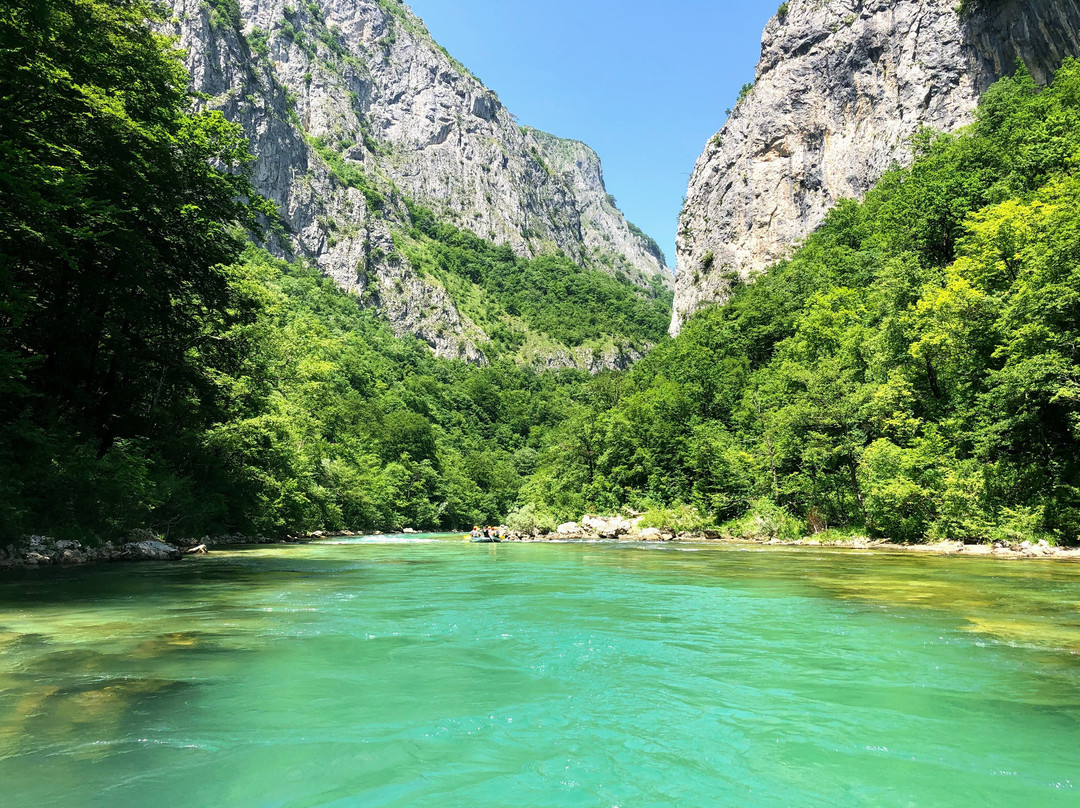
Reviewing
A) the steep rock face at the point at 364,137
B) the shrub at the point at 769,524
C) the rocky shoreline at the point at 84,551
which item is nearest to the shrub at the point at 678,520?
the shrub at the point at 769,524

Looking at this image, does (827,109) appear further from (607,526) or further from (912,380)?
(607,526)

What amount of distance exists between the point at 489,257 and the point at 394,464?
117613mm

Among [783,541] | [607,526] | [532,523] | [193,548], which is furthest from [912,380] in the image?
[193,548]

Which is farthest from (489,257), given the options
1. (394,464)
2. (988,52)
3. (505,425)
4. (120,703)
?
(120,703)

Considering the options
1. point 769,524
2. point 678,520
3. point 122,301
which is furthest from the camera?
point 678,520

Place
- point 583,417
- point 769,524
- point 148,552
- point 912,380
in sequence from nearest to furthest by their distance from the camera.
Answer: point 148,552, point 912,380, point 769,524, point 583,417

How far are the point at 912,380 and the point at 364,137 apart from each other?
16309cm

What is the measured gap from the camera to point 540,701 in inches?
208

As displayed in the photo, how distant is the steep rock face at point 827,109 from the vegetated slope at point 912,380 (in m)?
11.7

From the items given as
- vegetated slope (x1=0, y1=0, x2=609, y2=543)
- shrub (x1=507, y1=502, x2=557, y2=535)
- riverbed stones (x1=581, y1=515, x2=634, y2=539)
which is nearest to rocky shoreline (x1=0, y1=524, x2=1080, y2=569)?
vegetated slope (x1=0, y1=0, x2=609, y2=543)

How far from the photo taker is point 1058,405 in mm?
18859

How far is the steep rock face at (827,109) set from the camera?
175ft

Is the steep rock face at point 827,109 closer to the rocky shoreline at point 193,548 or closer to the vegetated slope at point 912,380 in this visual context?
the vegetated slope at point 912,380

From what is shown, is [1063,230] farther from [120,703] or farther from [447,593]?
[120,703]
